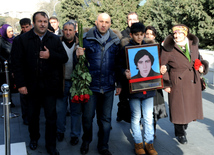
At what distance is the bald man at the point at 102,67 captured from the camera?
12.9 ft

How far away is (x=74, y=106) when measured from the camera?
476cm

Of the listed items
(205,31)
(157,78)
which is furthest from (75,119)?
(205,31)

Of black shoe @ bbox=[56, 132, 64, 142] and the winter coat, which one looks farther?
black shoe @ bbox=[56, 132, 64, 142]

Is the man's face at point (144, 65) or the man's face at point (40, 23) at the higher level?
the man's face at point (40, 23)

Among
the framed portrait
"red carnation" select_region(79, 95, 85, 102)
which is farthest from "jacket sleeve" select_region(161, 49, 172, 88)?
"red carnation" select_region(79, 95, 85, 102)

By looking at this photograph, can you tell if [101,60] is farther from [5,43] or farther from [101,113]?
[5,43]

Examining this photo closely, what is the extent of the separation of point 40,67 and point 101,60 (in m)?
0.90

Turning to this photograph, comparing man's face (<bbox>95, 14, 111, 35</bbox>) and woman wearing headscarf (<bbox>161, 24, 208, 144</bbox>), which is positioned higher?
man's face (<bbox>95, 14, 111, 35</bbox>)

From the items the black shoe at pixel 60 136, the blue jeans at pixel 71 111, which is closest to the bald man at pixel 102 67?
the blue jeans at pixel 71 111

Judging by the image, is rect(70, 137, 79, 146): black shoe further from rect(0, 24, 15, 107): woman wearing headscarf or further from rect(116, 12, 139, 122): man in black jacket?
rect(0, 24, 15, 107): woman wearing headscarf

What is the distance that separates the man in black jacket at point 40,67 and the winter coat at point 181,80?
1718 mm

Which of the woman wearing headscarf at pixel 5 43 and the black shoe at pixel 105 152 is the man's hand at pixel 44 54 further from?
the woman wearing headscarf at pixel 5 43

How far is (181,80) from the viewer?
4.46m

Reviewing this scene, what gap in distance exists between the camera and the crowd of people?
155 inches
